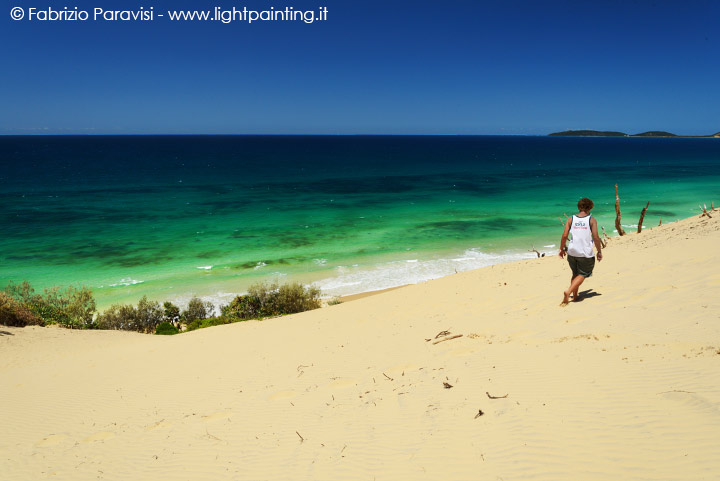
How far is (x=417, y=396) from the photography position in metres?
5.35

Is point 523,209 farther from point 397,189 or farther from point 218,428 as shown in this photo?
point 218,428

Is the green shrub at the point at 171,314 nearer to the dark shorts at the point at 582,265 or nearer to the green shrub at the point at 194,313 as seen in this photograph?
the green shrub at the point at 194,313

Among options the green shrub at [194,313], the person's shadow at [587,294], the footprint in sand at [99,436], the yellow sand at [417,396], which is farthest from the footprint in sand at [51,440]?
the person's shadow at [587,294]

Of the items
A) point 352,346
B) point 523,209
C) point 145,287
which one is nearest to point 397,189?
point 523,209

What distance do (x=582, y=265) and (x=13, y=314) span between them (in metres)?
15.7

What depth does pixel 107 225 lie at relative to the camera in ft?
101

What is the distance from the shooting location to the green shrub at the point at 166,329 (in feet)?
42.5

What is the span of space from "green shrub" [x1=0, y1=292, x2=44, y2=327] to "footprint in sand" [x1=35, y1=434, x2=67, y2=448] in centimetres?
881

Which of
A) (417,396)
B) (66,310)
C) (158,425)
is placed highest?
(417,396)

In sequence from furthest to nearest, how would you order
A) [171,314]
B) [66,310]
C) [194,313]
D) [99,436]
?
1. [194,313]
2. [171,314]
3. [66,310]
4. [99,436]

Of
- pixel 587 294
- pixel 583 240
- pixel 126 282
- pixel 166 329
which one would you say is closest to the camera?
pixel 583 240

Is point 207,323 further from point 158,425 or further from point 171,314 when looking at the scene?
point 158,425

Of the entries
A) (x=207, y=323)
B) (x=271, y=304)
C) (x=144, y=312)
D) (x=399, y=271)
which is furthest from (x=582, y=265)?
(x=144, y=312)

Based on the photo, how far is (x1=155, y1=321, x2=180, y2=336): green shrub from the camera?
1295cm
